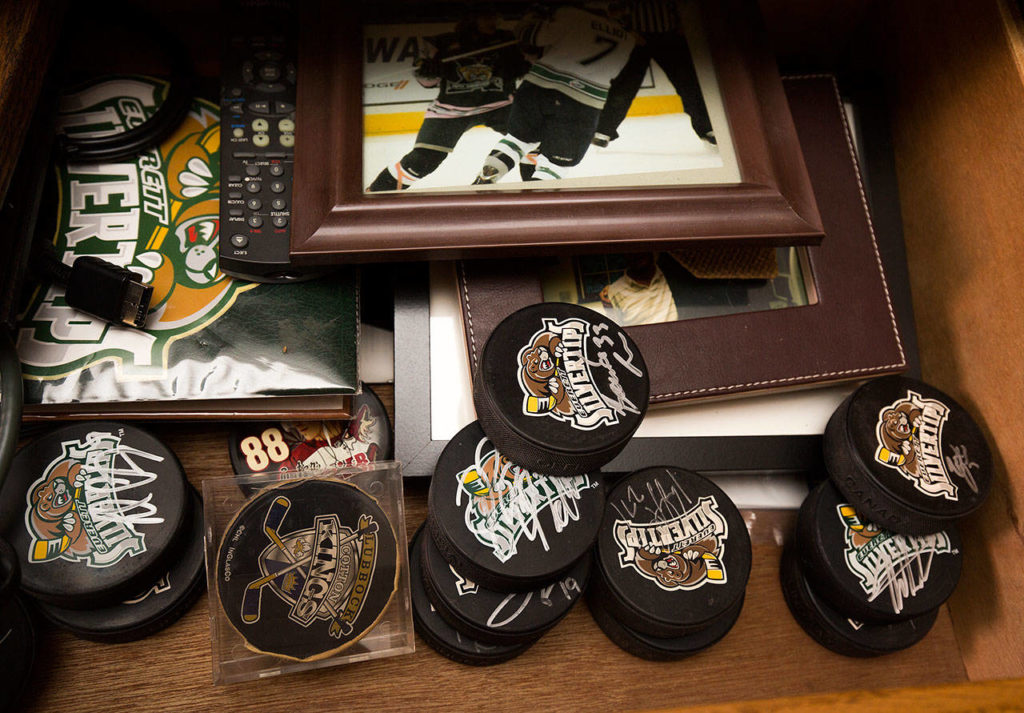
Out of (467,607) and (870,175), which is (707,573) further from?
(870,175)

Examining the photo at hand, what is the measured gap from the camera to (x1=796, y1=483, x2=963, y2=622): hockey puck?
0.74 m

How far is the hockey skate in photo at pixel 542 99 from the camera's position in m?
0.78

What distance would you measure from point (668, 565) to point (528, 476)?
0.17 metres

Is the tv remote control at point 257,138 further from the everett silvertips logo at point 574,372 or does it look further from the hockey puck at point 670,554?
the hockey puck at point 670,554

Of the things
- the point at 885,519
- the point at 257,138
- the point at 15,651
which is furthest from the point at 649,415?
the point at 15,651

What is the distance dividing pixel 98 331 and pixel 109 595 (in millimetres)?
293

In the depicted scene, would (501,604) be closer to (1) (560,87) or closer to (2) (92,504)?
(2) (92,504)

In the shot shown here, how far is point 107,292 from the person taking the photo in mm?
761

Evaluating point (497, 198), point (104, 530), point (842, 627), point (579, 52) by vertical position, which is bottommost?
point (842, 627)

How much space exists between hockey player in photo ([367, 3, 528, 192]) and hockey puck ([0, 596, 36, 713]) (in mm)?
581

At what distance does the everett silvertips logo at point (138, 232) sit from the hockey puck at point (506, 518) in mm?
347

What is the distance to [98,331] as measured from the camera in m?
0.78

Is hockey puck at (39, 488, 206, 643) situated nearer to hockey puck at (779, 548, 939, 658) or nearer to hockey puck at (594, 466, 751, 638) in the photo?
hockey puck at (594, 466, 751, 638)

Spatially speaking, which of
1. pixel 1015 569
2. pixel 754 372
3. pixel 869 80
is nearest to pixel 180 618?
pixel 754 372
